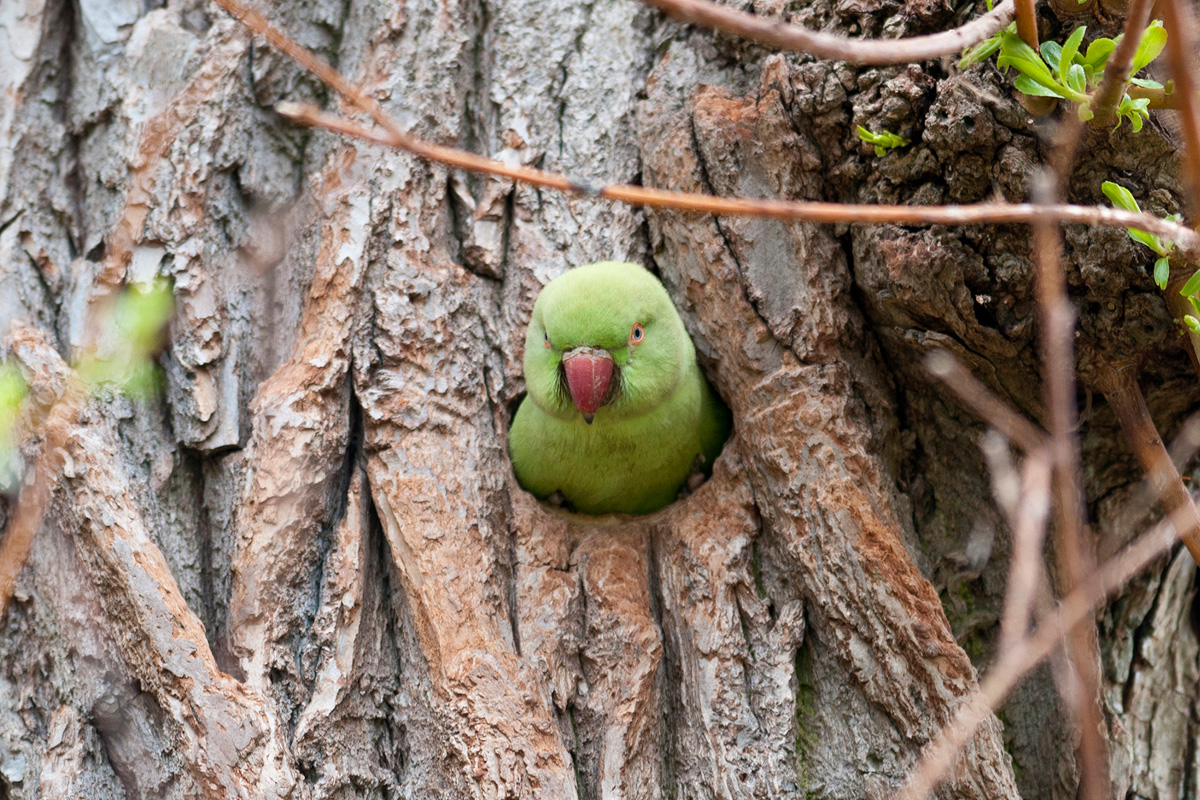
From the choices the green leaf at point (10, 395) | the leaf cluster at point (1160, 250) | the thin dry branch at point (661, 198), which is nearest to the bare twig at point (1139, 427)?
the leaf cluster at point (1160, 250)

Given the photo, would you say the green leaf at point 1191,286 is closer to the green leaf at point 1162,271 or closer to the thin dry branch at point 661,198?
the green leaf at point 1162,271

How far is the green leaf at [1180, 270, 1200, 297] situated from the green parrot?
5.79 ft

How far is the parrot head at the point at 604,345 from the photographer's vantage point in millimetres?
3492

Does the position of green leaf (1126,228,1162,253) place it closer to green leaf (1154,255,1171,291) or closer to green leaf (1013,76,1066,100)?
green leaf (1154,255,1171,291)

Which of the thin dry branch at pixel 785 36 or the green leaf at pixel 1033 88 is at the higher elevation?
the thin dry branch at pixel 785 36

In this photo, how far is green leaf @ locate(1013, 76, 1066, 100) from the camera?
2.36 meters

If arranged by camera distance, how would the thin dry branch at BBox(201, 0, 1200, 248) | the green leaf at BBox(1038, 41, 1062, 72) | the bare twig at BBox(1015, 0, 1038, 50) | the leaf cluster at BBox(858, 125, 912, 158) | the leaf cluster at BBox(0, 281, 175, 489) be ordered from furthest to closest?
the leaf cluster at BBox(0, 281, 175, 489)
the leaf cluster at BBox(858, 125, 912, 158)
the green leaf at BBox(1038, 41, 1062, 72)
the bare twig at BBox(1015, 0, 1038, 50)
the thin dry branch at BBox(201, 0, 1200, 248)

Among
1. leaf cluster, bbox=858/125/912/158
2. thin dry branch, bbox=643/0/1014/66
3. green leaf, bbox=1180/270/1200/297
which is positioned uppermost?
thin dry branch, bbox=643/0/1014/66

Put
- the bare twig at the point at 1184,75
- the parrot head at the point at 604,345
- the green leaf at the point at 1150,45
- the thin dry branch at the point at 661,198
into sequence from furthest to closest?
1. the parrot head at the point at 604,345
2. the green leaf at the point at 1150,45
3. the thin dry branch at the point at 661,198
4. the bare twig at the point at 1184,75

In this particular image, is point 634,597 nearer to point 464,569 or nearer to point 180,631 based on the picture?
point 464,569

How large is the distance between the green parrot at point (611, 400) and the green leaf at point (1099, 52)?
1.68 meters

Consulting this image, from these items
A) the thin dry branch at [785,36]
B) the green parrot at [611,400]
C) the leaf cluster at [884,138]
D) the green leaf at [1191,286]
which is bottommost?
the green parrot at [611,400]

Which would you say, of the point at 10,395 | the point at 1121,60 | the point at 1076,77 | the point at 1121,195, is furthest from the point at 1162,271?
the point at 10,395

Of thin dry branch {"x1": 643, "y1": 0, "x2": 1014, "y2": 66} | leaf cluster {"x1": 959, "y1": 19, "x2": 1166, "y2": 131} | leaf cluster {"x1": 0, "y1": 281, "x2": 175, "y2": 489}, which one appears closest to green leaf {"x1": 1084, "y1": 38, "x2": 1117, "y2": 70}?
leaf cluster {"x1": 959, "y1": 19, "x2": 1166, "y2": 131}
